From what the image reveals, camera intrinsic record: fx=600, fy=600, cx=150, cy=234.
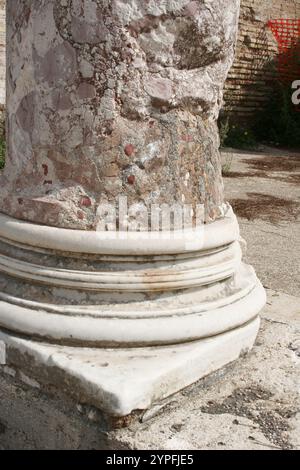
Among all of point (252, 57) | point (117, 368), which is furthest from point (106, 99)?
point (252, 57)

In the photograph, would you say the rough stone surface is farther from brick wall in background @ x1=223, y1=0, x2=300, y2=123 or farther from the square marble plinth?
brick wall in background @ x1=223, y1=0, x2=300, y2=123

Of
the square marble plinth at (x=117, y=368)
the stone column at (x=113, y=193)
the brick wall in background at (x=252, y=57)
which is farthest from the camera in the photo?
the brick wall in background at (x=252, y=57)

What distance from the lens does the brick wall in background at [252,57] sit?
11734 mm

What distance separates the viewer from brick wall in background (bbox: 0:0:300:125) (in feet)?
38.5

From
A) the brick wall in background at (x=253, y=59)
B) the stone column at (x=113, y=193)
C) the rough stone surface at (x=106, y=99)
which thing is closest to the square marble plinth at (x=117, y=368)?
the stone column at (x=113, y=193)

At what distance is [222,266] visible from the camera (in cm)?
211

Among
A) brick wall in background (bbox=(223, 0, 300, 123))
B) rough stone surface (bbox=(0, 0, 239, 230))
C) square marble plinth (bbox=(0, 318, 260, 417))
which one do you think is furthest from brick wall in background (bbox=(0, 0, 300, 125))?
square marble plinth (bbox=(0, 318, 260, 417))

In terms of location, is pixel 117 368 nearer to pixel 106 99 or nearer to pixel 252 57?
pixel 106 99

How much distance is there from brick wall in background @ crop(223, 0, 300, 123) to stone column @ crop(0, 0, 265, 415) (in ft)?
33.0

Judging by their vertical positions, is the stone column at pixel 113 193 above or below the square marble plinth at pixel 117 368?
above

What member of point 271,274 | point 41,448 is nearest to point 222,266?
point 41,448

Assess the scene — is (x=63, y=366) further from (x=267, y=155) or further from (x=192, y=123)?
(x=267, y=155)

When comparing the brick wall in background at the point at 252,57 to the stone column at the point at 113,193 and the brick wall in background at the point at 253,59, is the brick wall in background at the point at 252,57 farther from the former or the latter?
the stone column at the point at 113,193

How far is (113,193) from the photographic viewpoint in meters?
1.96
